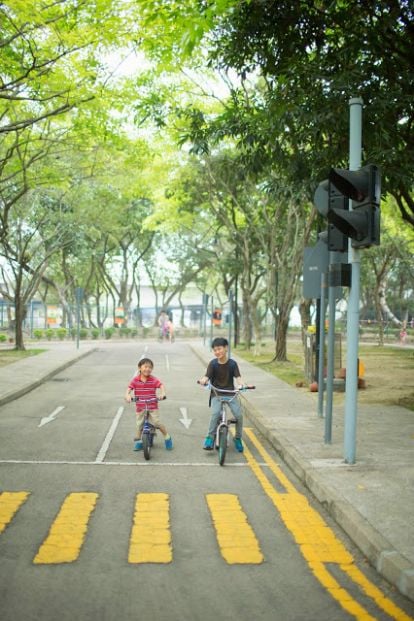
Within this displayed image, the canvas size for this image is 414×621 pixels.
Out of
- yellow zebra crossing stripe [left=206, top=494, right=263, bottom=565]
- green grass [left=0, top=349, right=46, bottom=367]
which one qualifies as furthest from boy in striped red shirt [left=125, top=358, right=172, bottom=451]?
green grass [left=0, top=349, right=46, bottom=367]

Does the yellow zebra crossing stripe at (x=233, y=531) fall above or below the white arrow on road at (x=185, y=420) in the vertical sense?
above

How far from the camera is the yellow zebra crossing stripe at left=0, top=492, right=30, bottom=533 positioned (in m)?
5.92

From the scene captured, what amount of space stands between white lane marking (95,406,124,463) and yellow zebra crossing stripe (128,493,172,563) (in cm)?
203

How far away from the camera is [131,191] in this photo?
28984 mm

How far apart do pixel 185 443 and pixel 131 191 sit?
20.6 metres

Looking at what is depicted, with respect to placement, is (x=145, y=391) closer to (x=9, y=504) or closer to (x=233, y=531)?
(x=9, y=504)

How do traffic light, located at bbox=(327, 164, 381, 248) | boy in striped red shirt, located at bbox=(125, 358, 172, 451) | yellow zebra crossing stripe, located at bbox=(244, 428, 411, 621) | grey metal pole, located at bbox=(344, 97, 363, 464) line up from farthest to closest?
boy in striped red shirt, located at bbox=(125, 358, 172, 451) < grey metal pole, located at bbox=(344, 97, 363, 464) < traffic light, located at bbox=(327, 164, 381, 248) < yellow zebra crossing stripe, located at bbox=(244, 428, 411, 621)

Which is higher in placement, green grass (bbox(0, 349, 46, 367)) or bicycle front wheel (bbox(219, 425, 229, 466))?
bicycle front wheel (bbox(219, 425, 229, 466))

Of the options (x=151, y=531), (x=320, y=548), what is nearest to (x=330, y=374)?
(x=320, y=548)

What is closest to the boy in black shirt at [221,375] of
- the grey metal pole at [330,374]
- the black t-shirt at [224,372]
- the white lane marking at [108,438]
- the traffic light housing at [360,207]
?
the black t-shirt at [224,372]

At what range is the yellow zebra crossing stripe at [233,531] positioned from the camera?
16.7ft

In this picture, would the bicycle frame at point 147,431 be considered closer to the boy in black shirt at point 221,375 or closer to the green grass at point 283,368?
the boy in black shirt at point 221,375

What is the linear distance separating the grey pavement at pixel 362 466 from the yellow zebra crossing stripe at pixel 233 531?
0.84m

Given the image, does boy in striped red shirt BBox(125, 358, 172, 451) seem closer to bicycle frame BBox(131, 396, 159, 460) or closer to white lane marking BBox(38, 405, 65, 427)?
bicycle frame BBox(131, 396, 159, 460)
